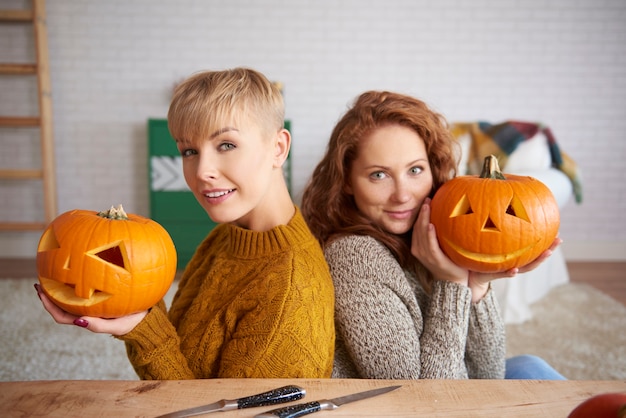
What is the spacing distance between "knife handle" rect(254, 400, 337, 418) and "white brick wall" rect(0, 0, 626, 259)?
4.02 metres

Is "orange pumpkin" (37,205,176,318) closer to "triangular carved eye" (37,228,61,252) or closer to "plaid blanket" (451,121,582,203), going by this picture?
"triangular carved eye" (37,228,61,252)

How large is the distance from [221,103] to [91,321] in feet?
1.52

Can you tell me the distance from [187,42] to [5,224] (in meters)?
2.10

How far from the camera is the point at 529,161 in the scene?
3752mm

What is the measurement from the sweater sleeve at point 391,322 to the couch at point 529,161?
7.25 feet

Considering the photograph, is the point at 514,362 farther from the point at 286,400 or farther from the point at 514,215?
the point at 286,400

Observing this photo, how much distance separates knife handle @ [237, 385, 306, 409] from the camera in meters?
0.74

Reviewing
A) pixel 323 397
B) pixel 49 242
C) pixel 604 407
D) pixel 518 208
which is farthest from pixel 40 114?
pixel 604 407

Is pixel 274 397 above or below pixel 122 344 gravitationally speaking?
above

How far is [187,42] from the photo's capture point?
4.59 m

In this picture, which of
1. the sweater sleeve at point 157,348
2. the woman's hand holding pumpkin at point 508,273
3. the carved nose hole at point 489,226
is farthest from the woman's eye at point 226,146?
the woman's hand holding pumpkin at point 508,273

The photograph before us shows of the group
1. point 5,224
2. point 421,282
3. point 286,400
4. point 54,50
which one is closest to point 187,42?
point 54,50

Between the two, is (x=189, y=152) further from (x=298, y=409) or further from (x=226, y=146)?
(x=298, y=409)

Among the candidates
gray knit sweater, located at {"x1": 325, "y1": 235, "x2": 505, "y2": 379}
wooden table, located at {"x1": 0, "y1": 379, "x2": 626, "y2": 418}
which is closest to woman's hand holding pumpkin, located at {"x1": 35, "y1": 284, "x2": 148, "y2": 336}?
wooden table, located at {"x1": 0, "y1": 379, "x2": 626, "y2": 418}
